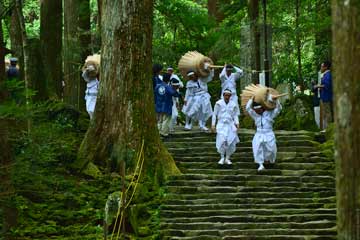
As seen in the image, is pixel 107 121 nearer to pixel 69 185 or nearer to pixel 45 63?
pixel 69 185

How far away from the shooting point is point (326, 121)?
18.9 metres

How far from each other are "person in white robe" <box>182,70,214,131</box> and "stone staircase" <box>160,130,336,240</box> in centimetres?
101

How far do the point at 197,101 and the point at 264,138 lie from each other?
3034 mm

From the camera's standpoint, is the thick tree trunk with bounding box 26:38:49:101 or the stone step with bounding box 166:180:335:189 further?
the thick tree trunk with bounding box 26:38:49:101

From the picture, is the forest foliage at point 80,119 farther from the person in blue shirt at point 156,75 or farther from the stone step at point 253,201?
the person in blue shirt at point 156,75

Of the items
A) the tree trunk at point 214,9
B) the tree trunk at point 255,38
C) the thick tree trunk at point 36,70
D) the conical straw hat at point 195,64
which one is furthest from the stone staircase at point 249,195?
the tree trunk at point 214,9

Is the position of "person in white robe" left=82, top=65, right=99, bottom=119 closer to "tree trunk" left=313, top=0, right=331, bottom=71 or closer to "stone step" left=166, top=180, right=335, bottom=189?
"stone step" left=166, top=180, right=335, bottom=189

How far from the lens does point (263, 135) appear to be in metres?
16.1

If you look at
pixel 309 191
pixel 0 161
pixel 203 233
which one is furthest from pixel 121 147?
pixel 0 161

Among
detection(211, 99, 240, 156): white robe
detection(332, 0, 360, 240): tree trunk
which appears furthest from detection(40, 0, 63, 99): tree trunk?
detection(332, 0, 360, 240): tree trunk

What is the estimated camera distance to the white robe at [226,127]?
1616 cm

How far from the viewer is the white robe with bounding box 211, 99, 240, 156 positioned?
16.2m

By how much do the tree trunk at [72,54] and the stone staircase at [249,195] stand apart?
4496 mm

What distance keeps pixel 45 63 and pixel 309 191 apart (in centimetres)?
674
